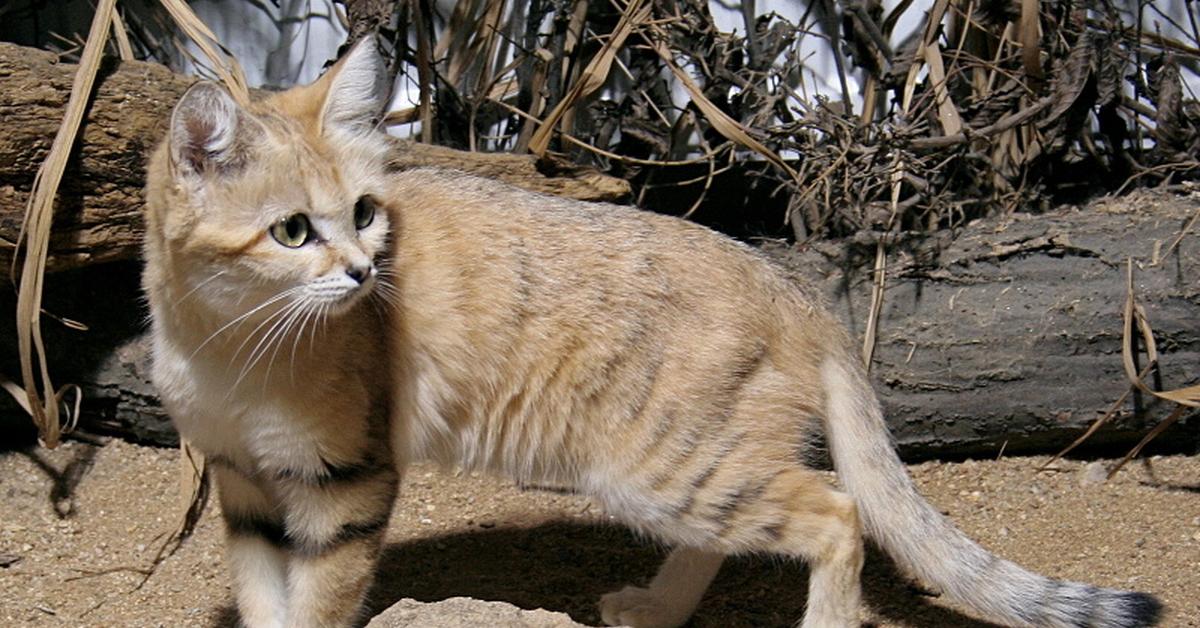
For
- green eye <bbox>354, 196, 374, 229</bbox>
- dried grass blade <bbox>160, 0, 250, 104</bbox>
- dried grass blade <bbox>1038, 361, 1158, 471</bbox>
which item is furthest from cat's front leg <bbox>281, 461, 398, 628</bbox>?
dried grass blade <bbox>1038, 361, 1158, 471</bbox>

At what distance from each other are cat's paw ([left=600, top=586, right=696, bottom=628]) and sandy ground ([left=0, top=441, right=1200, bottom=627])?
0.13 metres

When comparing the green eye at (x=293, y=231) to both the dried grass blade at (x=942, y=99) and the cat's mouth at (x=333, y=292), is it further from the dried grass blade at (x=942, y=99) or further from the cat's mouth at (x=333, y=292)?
the dried grass blade at (x=942, y=99)

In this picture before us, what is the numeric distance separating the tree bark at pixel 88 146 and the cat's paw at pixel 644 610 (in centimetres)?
145

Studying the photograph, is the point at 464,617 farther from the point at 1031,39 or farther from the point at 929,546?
the point at 1031,39

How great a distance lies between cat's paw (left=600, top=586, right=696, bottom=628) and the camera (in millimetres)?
3533

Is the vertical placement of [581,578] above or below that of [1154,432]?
below

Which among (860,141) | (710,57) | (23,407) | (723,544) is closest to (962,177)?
(860,141)

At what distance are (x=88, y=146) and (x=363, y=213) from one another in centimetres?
112

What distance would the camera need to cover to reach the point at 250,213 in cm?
265

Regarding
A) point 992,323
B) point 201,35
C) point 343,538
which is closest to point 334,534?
point 343,538

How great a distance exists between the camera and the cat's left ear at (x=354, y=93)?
9.71 ft

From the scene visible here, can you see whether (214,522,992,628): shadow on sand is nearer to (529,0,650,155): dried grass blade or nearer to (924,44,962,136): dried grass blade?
(529,0,650,155): dried grass blade

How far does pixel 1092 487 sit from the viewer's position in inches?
166

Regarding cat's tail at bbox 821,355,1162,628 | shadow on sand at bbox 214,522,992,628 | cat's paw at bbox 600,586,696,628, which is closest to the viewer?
cat's tail at bbox 821,355,1162,628
